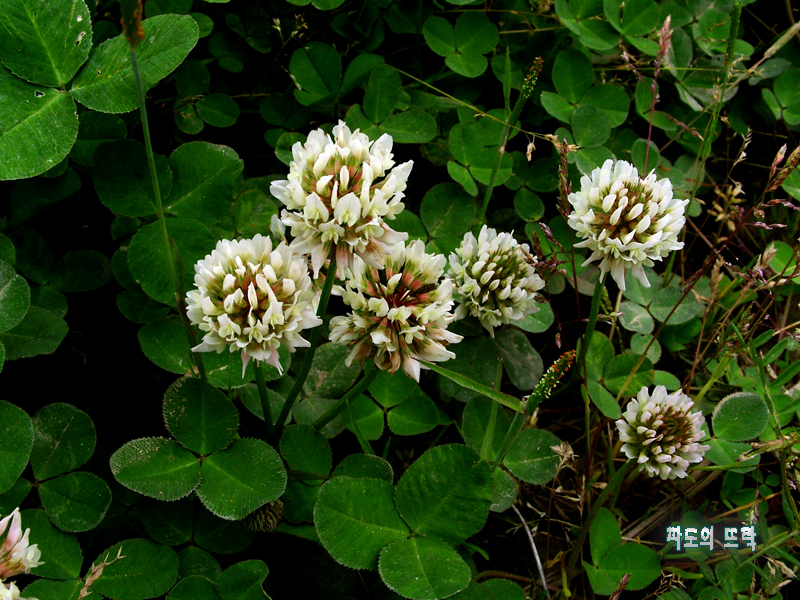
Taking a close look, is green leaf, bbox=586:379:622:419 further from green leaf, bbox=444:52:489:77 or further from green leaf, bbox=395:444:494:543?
green leaf, bbox=444:52:489:77

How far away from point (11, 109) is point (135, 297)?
57cm

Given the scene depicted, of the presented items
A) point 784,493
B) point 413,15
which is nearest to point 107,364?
point 413,15

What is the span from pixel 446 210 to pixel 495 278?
0.45 meters

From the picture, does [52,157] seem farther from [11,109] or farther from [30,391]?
[30,391]

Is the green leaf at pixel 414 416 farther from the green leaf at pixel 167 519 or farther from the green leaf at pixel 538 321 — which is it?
the green leaf at pixel 167 519

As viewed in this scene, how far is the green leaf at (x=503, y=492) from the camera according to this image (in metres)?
1.90

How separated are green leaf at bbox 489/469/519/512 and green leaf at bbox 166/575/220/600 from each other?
29.6 inches

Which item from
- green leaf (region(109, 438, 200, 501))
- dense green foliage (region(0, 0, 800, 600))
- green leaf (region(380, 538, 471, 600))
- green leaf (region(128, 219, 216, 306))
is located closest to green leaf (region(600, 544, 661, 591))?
dense green foliage (region(0, 0, 800, 600))

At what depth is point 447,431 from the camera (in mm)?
2227

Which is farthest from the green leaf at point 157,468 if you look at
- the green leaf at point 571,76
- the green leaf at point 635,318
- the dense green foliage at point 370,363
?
the green leaf at point 571,76

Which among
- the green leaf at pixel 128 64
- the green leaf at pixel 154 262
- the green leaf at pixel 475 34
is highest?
the green leaf at pixel 128 64

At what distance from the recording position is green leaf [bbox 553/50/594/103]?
8.75 ft

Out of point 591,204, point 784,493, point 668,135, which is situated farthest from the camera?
point 668,135

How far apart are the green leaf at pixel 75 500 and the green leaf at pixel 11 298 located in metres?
0.41
